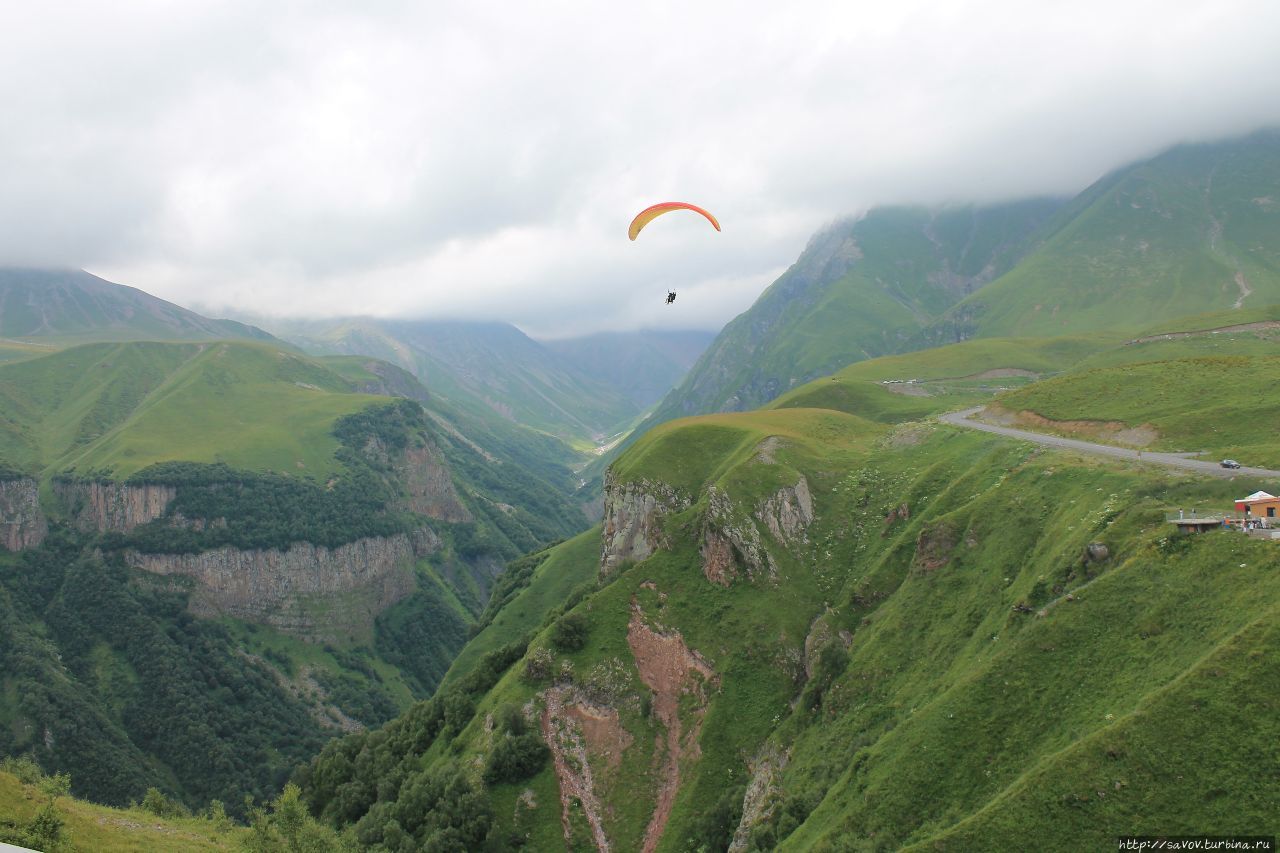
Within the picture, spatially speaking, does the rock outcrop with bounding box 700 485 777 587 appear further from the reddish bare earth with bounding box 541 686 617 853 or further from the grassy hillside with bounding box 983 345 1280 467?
the grassy hillside with bounding box 983 345 1280 467

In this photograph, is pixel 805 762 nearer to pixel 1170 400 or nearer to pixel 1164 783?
pixel 1164 783

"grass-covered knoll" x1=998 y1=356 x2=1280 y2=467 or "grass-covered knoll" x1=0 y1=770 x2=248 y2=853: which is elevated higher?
"grass-covered knoll" x1=998 y1=356 x2=1280 y2=467

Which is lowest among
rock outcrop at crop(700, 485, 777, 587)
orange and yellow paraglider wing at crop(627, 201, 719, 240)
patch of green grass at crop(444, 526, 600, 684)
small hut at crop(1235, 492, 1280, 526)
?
patch of green grass at crop(444, 526, 600, 684)

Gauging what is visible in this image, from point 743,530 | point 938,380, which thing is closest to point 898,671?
point 743,530

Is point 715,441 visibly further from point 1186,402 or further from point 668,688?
point 1186,402

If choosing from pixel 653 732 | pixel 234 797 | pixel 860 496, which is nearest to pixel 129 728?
pixel 234 797

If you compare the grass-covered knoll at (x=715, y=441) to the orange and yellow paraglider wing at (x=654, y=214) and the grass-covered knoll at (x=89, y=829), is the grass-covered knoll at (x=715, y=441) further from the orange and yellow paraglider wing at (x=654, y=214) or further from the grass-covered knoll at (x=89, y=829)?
the grass-covered knoll at (x=89, y=829)

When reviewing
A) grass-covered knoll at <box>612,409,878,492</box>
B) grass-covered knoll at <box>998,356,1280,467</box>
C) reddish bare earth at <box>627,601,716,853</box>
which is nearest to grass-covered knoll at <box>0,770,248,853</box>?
reddish bare earth at <box>627,601,716,853</box>

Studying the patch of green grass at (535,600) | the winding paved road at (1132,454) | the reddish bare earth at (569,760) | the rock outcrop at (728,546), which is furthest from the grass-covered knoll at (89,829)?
the patch of green grass at (535,600)
